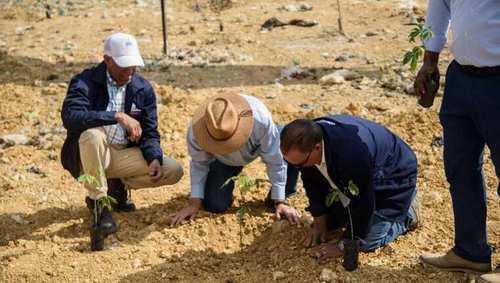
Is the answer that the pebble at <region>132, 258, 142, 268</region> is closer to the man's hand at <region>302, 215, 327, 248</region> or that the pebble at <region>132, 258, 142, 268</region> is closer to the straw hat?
the straw hat

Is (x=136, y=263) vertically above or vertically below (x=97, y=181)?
below

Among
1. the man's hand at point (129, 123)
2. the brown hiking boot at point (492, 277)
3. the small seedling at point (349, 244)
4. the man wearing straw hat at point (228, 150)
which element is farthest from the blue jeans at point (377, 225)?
the man's hand at point (129, 123)

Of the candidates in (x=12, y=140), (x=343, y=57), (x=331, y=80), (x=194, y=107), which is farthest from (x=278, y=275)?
(x=343, y=57)

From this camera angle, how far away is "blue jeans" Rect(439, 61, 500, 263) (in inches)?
119

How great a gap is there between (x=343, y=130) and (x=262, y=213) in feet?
4.20

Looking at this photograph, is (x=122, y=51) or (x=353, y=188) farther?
(x=122, y=51)

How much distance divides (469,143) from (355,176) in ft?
1.88

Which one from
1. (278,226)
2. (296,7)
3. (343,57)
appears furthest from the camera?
(296,7)

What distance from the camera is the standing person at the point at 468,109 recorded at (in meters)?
2.97

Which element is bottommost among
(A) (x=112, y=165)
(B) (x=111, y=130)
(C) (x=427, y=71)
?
(A) (x=112, y=165)

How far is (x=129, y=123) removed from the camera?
161 inches

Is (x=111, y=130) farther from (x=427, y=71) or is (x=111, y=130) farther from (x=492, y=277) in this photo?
(x=492, y=277)

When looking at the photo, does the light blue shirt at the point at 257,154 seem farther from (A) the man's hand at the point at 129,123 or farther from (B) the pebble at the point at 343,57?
(B) the pebble at the point at 343,57

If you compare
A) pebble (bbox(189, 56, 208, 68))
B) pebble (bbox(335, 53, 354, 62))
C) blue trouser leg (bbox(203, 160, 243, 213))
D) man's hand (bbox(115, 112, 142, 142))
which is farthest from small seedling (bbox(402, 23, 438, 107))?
pebble (bbox(189, 56, 208, 68))
